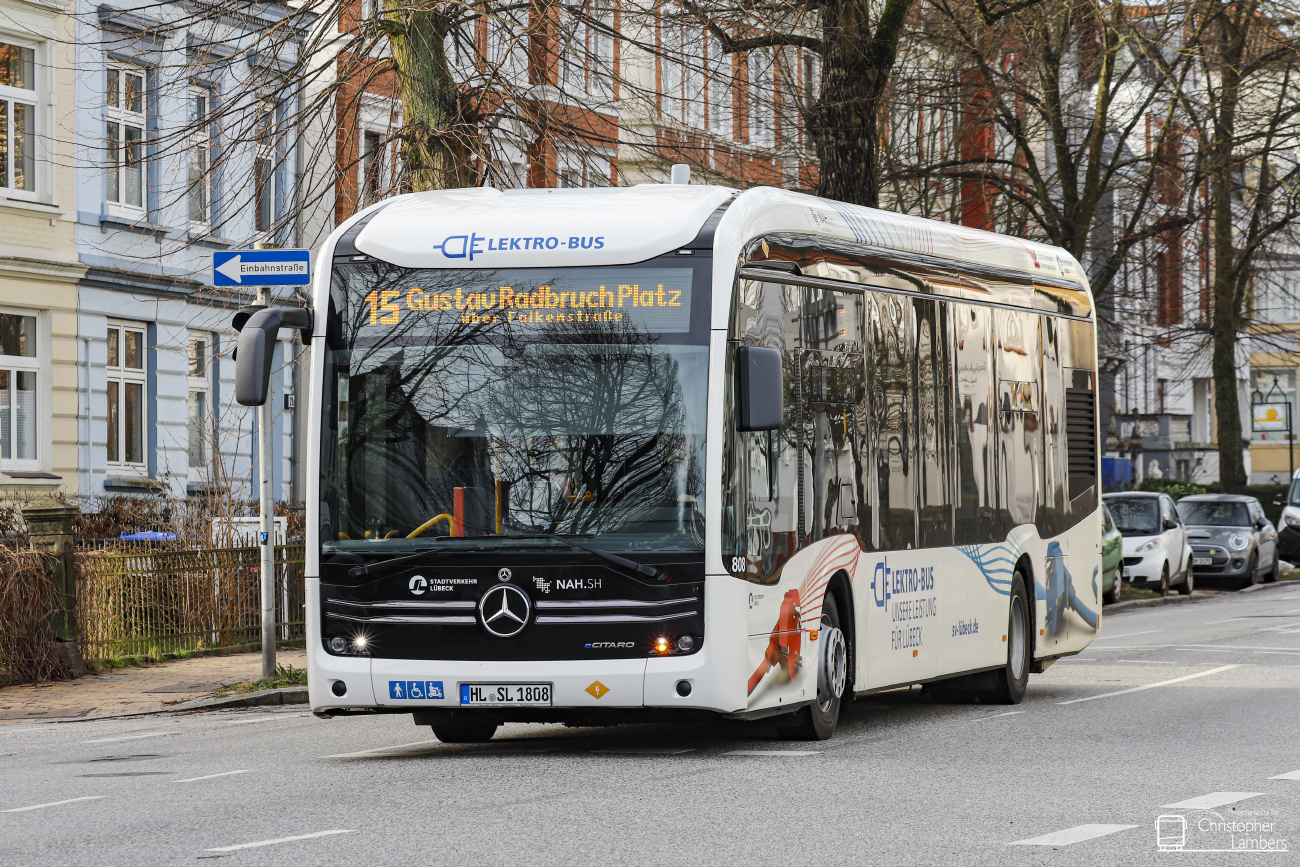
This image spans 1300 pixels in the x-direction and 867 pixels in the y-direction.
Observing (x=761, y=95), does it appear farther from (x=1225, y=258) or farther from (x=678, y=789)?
(x=678, y=789)

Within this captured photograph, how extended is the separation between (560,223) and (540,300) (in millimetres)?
478

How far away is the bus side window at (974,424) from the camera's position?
13953 mm

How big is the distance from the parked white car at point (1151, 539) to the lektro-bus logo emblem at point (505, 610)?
2371cm

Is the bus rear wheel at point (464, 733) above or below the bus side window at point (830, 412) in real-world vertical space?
below

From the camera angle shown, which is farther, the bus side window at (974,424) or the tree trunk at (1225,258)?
the tree trunk at (1225,258)

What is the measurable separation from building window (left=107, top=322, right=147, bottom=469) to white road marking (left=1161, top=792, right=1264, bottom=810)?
64.0ft

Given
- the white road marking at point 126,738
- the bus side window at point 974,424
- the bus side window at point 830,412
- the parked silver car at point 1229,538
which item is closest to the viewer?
the bus side window at point 830,412

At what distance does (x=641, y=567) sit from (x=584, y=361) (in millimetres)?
1169

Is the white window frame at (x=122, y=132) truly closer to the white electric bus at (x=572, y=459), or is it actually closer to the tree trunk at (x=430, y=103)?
the tree trunk at (x=430, y=103)

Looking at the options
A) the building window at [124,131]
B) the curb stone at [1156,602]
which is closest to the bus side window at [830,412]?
the building window at [124,131]

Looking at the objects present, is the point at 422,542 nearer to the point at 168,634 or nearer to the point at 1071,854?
the point at 1071,854

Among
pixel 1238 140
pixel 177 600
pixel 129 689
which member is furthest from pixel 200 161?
pixel 1238 140

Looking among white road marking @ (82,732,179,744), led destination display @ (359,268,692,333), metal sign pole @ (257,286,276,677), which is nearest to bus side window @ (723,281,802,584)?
led destination display @ (359,268,692,333)

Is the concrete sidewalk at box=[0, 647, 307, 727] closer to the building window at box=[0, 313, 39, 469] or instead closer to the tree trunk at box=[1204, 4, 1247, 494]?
the building window at box=[0, 313, 39, 469]
